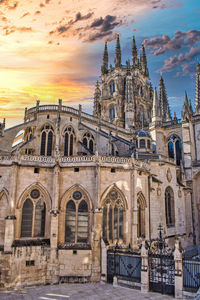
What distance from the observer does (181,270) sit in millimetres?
14656

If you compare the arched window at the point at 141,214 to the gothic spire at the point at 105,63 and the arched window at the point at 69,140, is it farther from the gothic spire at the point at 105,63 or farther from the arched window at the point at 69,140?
the gothic spire at the point at 105,63

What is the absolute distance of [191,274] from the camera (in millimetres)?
14594

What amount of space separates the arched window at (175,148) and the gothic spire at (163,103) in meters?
9.49

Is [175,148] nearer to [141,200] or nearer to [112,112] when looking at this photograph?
[141,200]

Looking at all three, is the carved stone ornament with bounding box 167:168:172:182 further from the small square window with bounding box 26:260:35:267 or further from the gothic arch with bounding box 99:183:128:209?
the small square window with bounding box 26:260:35:267

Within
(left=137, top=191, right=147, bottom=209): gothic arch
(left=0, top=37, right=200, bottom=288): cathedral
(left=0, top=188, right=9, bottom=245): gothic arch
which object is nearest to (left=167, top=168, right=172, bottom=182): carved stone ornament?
(left=0, top=37, right=200, bottom=288): cathedral

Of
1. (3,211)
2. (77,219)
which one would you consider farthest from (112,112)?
(3,211)

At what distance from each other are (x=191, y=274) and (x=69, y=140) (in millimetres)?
18770

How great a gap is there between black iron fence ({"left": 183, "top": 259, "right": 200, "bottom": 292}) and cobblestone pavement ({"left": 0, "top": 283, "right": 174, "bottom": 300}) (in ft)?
4.35

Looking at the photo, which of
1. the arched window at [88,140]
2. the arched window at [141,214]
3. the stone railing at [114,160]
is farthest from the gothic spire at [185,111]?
the stone railing at [114,160]

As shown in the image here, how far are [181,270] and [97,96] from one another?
1782 inches

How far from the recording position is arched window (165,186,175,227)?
2785cm

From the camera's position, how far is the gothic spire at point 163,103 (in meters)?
47.6

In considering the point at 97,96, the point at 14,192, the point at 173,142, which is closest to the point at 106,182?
the point at 14,192
